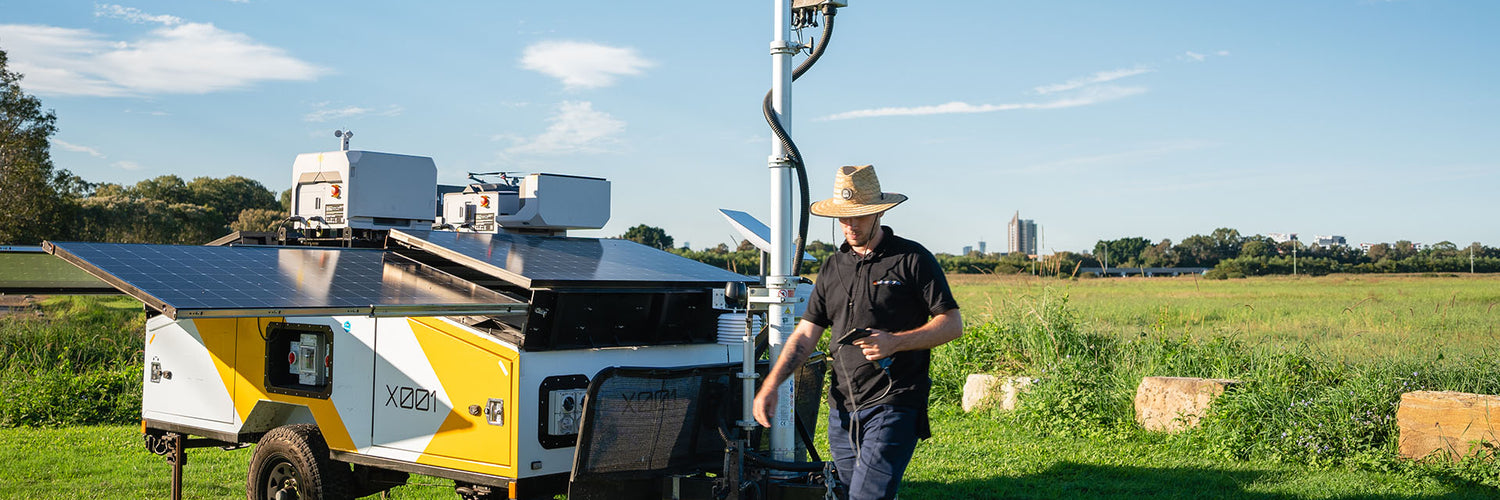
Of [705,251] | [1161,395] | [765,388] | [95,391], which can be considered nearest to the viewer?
[765,388]

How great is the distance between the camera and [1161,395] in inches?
356

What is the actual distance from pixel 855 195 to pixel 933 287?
501 millimetres

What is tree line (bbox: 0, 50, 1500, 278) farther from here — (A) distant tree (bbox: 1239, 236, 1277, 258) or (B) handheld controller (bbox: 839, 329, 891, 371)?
(B) handheld controller (bbox: 839, 329, 891, 371)

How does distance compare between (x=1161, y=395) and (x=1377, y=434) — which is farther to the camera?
(x=1161, y=395)

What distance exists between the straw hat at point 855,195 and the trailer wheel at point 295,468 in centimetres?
307

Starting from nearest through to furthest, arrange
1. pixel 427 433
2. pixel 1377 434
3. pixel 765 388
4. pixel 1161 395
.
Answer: pixel 765 388 < pixel 427 433 < pixel 1377 434 < pixel 1161 395

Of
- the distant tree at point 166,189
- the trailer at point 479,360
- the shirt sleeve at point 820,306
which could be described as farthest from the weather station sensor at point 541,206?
the distant tree at point 166,189

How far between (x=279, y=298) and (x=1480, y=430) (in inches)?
294

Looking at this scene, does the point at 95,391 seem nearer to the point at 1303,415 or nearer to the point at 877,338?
the point at 877,338

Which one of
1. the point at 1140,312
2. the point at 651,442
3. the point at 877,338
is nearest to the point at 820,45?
the point at 877,338

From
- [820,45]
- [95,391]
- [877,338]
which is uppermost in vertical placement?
[820,45]

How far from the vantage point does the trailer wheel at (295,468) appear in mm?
5699

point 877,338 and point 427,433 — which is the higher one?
point 877,338

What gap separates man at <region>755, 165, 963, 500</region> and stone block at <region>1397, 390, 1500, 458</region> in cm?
501
